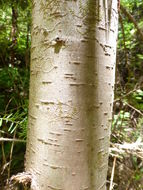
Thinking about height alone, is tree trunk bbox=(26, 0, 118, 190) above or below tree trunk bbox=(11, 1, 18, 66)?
below

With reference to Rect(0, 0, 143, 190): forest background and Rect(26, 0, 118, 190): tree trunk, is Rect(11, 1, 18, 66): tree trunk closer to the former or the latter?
Rect(0, 0, 143, 190): forest background

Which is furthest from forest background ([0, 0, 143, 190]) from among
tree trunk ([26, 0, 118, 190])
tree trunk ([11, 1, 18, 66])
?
tree trunk ([26, 0, 118, 190])

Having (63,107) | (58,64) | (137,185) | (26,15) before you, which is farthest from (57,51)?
(137,185)

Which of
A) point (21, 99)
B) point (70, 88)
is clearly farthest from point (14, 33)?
point (70, 88)

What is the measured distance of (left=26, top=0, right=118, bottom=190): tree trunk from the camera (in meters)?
0.42

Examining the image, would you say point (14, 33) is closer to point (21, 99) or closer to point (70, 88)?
point (21, 99)

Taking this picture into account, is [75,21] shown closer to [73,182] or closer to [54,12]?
[54,12]

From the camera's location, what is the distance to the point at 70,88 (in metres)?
0.43

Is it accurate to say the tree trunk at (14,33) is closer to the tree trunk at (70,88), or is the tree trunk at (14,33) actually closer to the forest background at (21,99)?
the forest background at (21,99)

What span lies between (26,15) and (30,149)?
993mm

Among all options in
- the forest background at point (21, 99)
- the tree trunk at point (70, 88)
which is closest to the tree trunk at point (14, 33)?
the forest background at point (21, 99)

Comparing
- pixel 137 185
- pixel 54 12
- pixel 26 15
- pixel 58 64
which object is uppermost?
pixel 26 15

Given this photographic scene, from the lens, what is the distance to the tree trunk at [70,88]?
16.7 inches

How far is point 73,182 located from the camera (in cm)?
45
